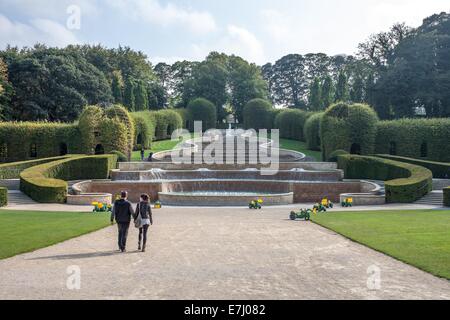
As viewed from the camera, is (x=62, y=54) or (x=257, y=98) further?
(x=257, y=98)

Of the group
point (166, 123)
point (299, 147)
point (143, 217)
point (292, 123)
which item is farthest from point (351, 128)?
point (143, 217)

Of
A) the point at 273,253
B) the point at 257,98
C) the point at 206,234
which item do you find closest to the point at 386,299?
the point at 273,253

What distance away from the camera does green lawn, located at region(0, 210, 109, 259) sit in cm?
1430

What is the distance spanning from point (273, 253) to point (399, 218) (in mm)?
9055

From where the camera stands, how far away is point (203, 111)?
265ft

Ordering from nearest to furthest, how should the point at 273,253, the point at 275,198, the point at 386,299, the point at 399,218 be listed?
the point at 386,299
the point at 273,253
the point at 399,218
the point at 275,198

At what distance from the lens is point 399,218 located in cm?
2031

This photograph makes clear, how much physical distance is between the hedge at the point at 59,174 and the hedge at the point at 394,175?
64.0 feet

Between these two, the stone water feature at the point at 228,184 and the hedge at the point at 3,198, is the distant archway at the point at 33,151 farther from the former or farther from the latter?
the hedge at the point at 3,198

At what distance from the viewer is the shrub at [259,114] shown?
262 feet

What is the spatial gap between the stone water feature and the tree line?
2132 cm

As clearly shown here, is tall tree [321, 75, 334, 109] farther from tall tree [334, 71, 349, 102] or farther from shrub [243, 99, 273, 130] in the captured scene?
shrub [243, 99, 273, 130]

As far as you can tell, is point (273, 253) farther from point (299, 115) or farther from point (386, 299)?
point (299, 115)

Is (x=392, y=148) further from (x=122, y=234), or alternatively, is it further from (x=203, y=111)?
(x=203, y=111)
